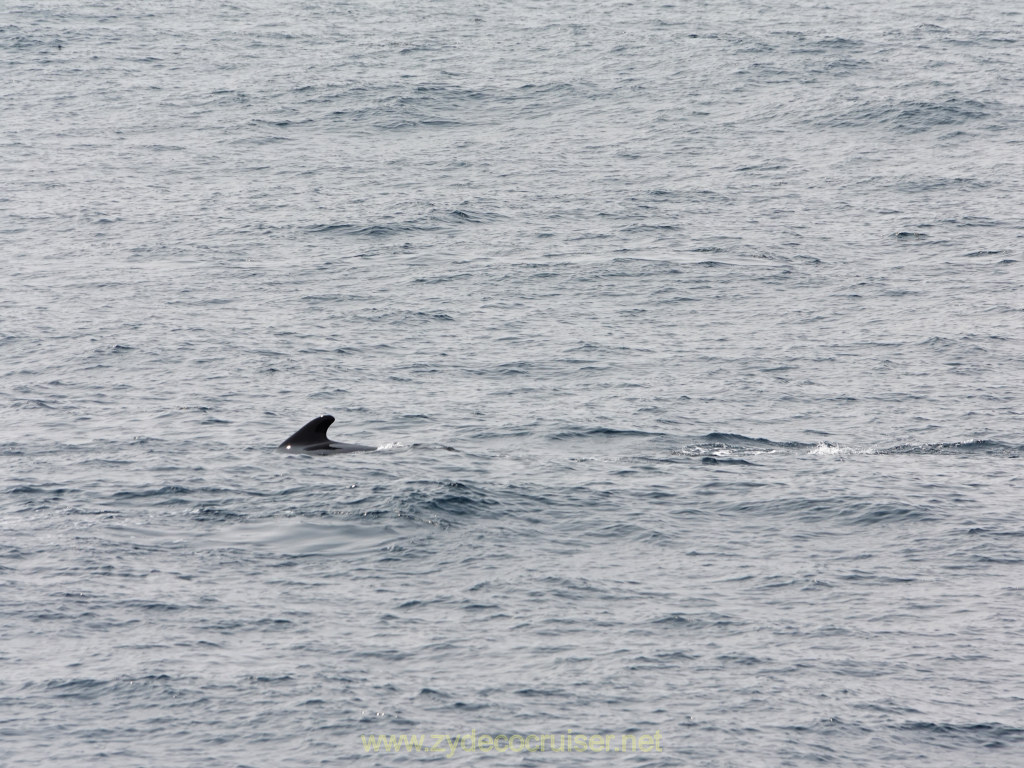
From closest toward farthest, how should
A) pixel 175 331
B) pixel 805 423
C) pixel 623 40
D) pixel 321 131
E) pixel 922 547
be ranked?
1. pixel 922 547
2. pixel 805 423
3. pixel 175 331
4. pixel 321 131
5. pixel 623 40

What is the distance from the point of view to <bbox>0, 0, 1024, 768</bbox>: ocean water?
22047 mm

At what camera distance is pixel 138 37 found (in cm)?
8281

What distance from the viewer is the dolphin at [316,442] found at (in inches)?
1214

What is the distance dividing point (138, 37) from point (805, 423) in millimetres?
58373

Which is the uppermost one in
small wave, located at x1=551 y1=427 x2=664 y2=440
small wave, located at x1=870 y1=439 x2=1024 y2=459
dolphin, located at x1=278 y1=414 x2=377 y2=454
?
dolphin, located at x1=278 y1=414 x2=377 y2=454

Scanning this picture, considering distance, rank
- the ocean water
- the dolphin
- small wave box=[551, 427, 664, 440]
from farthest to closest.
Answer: small wave box=[551, 427, 664, 440]
the dolphin
the ocean water

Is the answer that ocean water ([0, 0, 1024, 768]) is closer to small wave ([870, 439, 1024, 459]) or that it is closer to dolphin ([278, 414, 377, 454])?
small wave ([870, 439, 1024, 459])

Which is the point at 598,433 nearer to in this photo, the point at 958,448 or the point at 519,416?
the point at 519,416

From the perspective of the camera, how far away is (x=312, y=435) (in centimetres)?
3105

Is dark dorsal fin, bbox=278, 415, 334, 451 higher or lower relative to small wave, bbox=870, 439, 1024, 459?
higher

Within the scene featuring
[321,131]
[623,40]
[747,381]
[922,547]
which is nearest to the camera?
[922,547]

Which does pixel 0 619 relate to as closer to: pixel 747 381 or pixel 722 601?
pixel 722 601

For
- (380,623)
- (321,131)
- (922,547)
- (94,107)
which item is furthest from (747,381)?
(94,107)

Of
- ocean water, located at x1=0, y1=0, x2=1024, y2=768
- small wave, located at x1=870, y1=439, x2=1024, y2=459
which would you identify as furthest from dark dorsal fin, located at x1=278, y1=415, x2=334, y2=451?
small wave, located at x1=870, y1=439, x2=1024, y2=459
